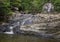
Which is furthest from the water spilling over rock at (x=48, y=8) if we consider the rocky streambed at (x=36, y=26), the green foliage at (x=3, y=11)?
the green foliage at (x=3, y=11)

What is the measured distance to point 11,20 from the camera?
31.7 metres

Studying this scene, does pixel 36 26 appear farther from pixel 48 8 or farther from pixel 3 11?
pixel 48 8

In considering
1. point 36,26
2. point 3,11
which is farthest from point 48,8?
point 36,26

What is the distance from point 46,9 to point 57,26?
1120 centimetres

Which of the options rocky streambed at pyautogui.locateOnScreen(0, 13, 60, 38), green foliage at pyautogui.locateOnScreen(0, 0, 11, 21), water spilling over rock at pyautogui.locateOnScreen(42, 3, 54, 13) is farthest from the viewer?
water spilling over rock at pyautogui.locateOnScreen(42, 3, 54, 13)

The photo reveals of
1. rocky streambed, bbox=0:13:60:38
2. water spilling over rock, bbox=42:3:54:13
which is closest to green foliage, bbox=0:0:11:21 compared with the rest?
rocky streambed, bbox=0:13:60:38

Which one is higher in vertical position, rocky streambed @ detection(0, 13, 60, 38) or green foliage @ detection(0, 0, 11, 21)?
green foliage @ detection(0, 0, 11, 21)

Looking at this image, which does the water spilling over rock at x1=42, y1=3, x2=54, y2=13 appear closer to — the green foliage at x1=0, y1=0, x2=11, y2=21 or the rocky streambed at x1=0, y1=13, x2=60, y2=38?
the rocky streambed at x1=0, y1=13, x2=60, y2=38

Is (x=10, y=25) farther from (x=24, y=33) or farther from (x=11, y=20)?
(x=24, y=33)

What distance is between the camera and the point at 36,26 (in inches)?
1049

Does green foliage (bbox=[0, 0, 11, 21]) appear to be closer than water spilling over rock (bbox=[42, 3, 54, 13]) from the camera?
Yes

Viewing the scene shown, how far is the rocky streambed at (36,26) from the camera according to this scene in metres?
25.3

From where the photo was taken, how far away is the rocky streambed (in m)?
25.3

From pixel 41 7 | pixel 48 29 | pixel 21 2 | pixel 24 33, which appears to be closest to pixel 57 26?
pixel 48 29
